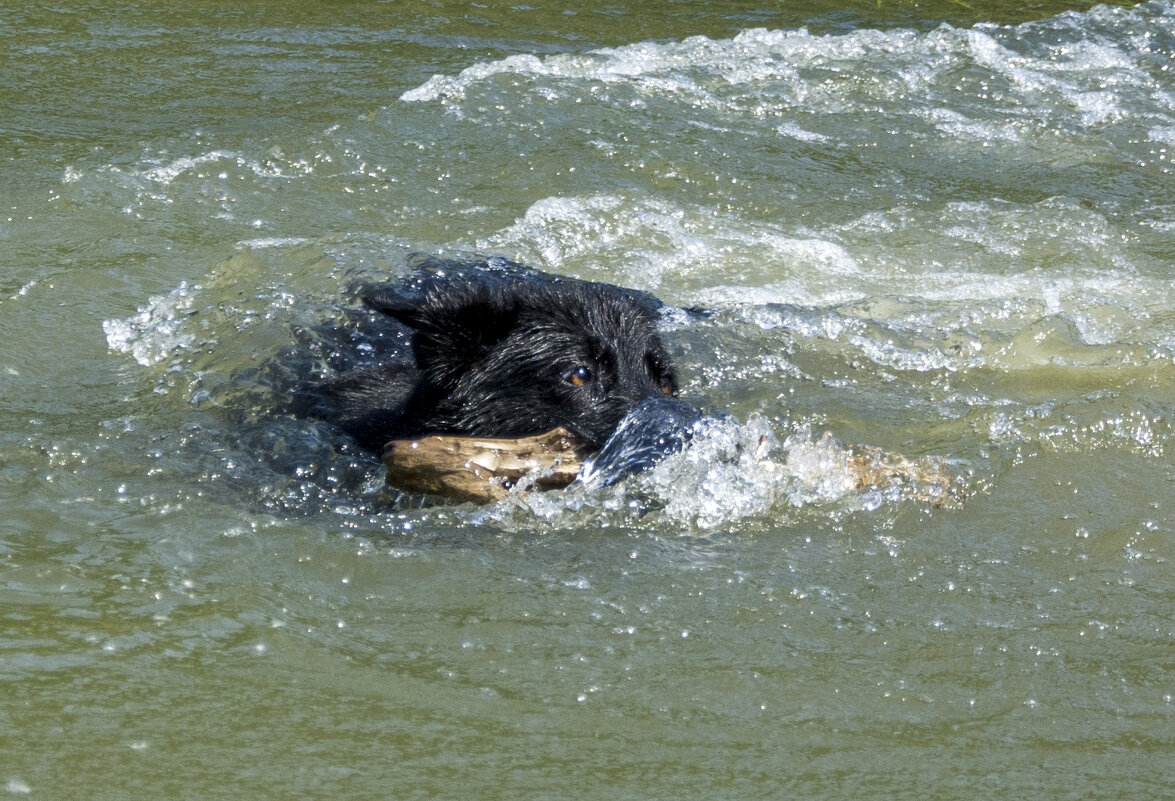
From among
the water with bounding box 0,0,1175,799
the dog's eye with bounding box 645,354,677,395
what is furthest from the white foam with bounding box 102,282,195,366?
the dog's eye with bounding box 645,354,677,395

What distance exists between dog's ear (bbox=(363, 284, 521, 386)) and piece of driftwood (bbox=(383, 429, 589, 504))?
59 cm

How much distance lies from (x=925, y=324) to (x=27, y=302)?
167 inches

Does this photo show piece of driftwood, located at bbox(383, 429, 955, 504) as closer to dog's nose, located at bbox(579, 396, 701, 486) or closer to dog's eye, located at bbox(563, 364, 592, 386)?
dog's nose, located at bbox(579, 396, 701, 486)

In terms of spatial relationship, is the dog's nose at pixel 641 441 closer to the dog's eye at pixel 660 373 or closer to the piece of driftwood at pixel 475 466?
the piece of driftwood at pixel 475 466

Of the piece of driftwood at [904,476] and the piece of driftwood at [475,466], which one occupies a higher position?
the piece of driftwood at [475,466]

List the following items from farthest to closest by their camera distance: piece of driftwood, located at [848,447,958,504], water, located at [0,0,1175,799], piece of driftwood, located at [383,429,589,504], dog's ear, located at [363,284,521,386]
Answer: dog's ear, located at [363,284,521,386] < piece of driftwood, located at [848,447,958,504] < piece of driftwood, located at [383,429,589,504] < water, located at [0,0,1175,799]

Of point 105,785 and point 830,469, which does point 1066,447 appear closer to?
point 830,469

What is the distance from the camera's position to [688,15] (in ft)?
38.4

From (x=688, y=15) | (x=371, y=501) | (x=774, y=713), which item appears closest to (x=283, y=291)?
(x=371, y=501)

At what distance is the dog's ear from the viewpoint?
460 centimetres

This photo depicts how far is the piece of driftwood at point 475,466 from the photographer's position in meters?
3.89

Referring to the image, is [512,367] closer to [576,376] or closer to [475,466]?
[576,376]

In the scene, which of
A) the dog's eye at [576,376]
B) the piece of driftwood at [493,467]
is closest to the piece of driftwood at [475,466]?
the piece of driftwood at [493,467]

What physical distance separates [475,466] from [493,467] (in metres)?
0.06
